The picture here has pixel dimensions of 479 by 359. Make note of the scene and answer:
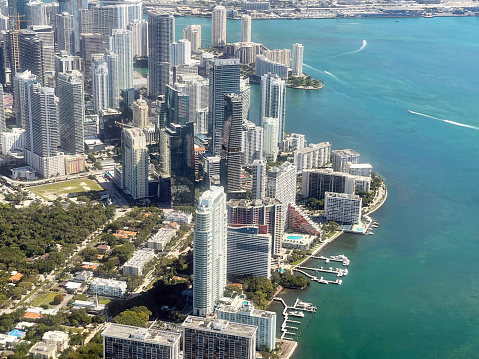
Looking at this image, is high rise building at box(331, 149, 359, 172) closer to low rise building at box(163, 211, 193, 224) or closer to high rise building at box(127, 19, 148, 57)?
low rise building at box(163, 211, 193, 224)

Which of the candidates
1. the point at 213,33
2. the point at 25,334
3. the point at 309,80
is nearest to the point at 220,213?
the point at 25,334

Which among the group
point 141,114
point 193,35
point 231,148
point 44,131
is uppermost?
point 193,35

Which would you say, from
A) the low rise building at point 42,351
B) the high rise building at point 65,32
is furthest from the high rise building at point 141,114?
the low rise building at point 42,351

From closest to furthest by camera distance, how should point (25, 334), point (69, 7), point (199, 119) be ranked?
point (25, 334) → point (199, 119) → point (69, 7)

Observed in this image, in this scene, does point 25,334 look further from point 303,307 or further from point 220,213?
point 303,307

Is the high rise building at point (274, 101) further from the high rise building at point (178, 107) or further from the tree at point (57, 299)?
the tree at point (57, 299)

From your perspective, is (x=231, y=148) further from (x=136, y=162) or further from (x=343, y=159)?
(x=343, y=159)

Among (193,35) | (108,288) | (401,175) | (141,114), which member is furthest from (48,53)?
(108,288)
